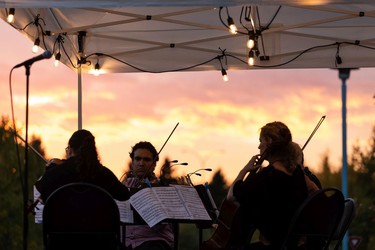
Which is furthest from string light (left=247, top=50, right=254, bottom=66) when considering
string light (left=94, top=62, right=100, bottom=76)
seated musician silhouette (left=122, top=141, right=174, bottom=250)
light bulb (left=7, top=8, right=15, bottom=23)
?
light bulb (left=7, top=8, right=15, bottom=23)

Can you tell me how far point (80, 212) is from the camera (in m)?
5.44

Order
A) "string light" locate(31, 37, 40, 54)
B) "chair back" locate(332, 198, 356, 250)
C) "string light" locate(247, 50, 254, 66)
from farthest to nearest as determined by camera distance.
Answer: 1. "string light" locate(247, 50, 254, 66)
2. "string light" locate(31, 37, 40, 54)
3. "chair back" locate(332, 198, 356, 250)

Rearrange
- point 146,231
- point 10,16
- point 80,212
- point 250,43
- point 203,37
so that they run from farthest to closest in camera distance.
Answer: point 203,37 < point 250,43 < point 10,16 < point 146,231 < point 80,212

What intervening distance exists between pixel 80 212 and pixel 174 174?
34.6 meters

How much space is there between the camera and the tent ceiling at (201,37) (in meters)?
8.98

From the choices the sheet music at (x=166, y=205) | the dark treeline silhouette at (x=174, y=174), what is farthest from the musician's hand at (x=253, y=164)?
the dark treeline silhouette at (x=174, y=174)

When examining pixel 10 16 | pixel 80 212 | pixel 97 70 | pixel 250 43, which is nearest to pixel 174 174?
pixel 97 70

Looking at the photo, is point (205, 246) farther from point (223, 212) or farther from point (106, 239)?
point (106, 239)

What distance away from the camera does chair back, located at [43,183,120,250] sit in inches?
212

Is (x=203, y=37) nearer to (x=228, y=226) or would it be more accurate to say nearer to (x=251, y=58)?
(x=251, y=58)

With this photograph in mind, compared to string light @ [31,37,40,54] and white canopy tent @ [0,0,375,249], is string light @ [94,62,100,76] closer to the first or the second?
white canopy tent @ [0,0,375,249]

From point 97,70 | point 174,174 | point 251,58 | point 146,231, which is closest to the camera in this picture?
point 146,231

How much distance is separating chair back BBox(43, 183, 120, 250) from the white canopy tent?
11.4 ft

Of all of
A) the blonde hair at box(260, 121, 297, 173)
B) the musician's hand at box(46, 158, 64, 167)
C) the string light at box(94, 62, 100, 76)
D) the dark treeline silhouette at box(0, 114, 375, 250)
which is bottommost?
the dark treeline silhouette at box(0, 114, 375, 250)
